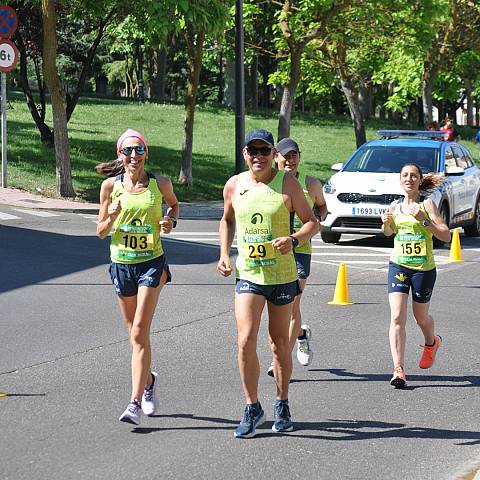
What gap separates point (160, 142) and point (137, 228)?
28108mm

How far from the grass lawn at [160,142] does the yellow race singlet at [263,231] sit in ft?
54.7

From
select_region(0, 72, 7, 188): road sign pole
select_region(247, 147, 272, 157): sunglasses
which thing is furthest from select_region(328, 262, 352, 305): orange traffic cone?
select_region(0, 72, 7, 188): road sign pole

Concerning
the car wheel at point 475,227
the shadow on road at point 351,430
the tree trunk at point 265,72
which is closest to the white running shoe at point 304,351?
the shadow on road at point 351,430

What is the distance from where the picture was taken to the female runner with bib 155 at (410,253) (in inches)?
336

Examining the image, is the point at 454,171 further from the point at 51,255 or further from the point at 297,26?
the point at 297,26

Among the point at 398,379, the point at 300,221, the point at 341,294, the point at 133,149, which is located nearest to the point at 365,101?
the point at 341,294

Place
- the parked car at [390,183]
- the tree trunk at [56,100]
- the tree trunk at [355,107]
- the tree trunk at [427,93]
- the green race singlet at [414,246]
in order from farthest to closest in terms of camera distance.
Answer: the tree trunk at [427,93] < the tree trunk at [355,107] < the tree trunk at [56,100] < the parked car at [390,183] < the green race singlet at [414,246]

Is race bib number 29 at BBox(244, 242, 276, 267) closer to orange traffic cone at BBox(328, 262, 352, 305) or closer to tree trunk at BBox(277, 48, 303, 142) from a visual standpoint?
orange traffic cone at BBox(328, 262, 352, 305)

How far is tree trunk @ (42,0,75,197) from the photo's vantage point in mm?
23125

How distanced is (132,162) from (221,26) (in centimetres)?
1698

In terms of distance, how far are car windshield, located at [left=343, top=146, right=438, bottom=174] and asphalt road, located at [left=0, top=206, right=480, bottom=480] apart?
4.94 meters

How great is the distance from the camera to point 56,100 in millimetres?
23531

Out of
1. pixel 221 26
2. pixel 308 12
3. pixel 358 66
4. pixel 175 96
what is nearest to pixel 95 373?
pixel 221 26

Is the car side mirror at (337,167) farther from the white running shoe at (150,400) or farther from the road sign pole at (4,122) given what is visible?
the white running shoe at (150,400)
